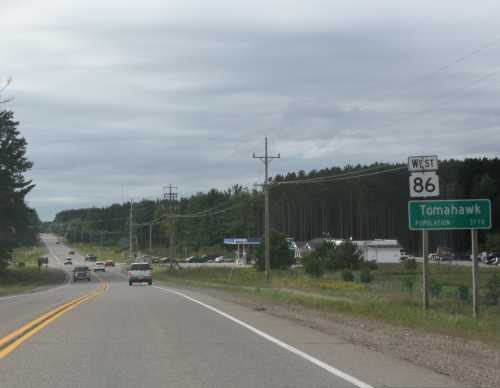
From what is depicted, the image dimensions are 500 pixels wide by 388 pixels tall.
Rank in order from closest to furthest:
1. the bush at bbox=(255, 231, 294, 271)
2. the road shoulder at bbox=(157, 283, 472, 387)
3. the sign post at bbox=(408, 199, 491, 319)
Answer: the road shoulder at bbox=(157, 283, 472, 387) → the sign post at bbox=(408, 199, 491, 319) → the bush at bbox=(255, 231, 294, 271)

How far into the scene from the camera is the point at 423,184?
1880 centimetres

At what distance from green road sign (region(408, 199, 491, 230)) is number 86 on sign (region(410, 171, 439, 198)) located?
32cm

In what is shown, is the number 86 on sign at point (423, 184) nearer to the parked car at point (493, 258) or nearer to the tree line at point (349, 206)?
the tree line at point (349, 206)

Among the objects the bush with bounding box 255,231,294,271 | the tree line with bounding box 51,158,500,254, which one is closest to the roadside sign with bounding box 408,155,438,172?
the tree line with bounding box 51,158,500,254

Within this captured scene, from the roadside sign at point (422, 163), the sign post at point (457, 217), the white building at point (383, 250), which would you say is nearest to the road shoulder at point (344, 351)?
the sign post at point (457, 217)

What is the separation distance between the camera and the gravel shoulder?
10500mm

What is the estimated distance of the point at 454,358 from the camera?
1188cm

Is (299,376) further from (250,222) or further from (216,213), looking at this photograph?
(216,213)

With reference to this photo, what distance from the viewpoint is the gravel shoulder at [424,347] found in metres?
10.5

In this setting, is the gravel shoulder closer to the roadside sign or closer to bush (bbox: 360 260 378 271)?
the roadside sign

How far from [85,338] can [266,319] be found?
6.32 meters

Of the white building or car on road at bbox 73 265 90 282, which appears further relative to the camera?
the white building

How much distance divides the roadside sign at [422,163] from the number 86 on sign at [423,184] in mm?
126

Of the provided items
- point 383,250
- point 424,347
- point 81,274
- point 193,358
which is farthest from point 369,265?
point 193,358
